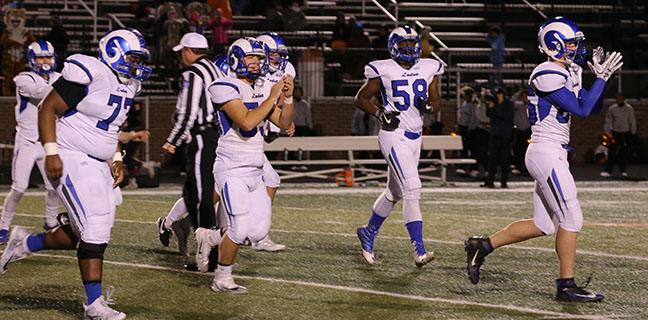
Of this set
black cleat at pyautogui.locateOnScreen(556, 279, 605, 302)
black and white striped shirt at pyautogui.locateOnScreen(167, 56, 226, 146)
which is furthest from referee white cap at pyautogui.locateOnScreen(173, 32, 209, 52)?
black cleat at pyautogui.locateOnScreen(556, 279, 605, 302)

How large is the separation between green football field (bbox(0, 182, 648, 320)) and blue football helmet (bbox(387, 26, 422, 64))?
5.08 ft

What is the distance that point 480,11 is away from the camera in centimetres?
2748

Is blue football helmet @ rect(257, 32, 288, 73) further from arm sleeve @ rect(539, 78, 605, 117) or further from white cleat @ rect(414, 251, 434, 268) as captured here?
arm sleeve @ rect(539, 78, 605, 117)

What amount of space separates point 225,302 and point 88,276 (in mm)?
1016

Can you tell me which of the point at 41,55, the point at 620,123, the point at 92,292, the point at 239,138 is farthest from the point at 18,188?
the point at 620,123

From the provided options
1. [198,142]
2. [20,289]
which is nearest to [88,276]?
[20,289]

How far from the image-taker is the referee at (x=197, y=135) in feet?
30.5

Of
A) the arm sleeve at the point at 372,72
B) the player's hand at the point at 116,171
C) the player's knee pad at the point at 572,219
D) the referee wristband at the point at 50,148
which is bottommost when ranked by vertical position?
the player's knee pad at the point at 572,219

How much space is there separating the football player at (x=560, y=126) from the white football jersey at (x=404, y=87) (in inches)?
62.9

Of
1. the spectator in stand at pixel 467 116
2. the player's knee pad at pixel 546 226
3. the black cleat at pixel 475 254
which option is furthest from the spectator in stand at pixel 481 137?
the player's knee pad at pixel 546 226

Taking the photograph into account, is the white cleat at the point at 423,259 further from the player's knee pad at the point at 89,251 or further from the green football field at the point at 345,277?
the player's knee pad at the point at 89,251

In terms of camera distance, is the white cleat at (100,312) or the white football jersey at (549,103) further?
the white football jersey at (549,103)

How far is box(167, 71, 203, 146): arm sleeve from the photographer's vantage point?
9461 millimetres

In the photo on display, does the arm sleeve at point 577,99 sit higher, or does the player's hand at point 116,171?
the arm sleeve at point 577,99
